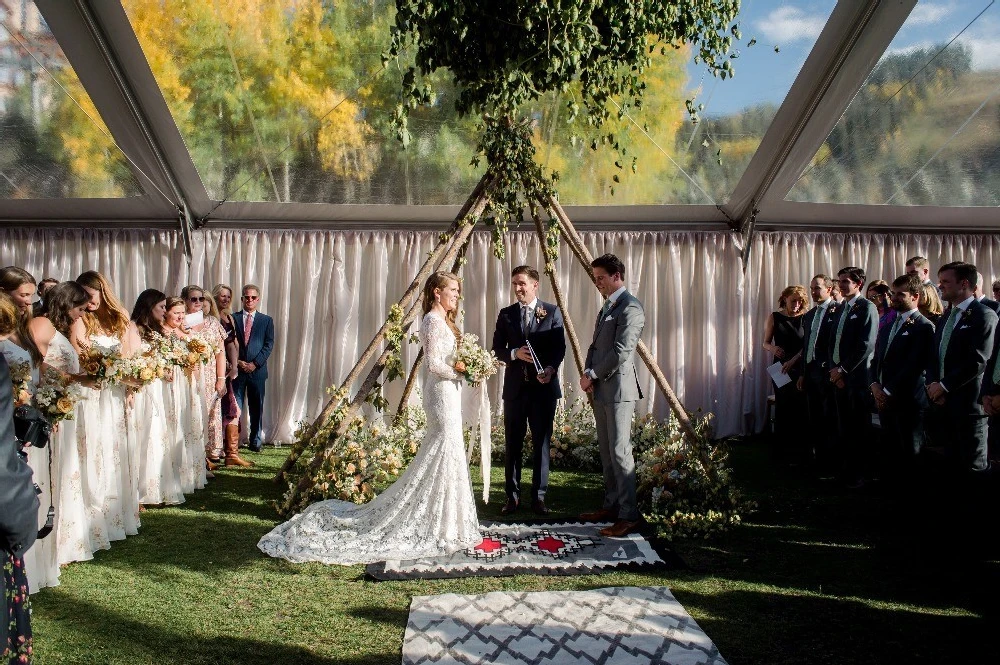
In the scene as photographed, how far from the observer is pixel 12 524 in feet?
7.57

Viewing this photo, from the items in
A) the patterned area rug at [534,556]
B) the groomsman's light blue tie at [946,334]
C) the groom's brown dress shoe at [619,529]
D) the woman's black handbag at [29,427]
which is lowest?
the patterned area rug at [534,556]

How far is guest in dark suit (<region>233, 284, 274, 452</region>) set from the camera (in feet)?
29.8

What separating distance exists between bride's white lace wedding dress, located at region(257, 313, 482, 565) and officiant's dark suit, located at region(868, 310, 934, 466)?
3979mm

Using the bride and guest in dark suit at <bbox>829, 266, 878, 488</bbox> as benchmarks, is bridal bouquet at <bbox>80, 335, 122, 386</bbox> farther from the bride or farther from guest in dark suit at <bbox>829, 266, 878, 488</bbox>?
guest in dark suit at <bbox>829, 266, 878, 488</bbox>

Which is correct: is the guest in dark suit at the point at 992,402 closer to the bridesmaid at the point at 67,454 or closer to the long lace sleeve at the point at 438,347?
the long lace sleeve at the point at 438,347

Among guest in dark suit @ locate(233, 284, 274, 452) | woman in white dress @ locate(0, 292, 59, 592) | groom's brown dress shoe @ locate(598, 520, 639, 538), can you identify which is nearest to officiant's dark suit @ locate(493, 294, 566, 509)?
groom's brown dress shoe @ locate(598, 520, 639, 538)

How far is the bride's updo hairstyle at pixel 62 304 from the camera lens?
5461mm

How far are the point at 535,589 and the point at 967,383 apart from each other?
3637mm

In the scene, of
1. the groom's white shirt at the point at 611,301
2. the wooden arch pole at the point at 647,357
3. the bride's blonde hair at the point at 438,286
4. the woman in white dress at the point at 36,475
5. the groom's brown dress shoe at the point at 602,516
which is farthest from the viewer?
the wooden arch pole at the point at 647,357

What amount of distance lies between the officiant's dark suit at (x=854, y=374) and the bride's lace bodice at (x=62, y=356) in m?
6.87

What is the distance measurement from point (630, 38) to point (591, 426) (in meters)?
5.39

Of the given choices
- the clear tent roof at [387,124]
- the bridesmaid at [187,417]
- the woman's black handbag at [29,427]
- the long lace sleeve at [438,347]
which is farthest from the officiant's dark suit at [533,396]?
the woman's black handbag at [29,427]

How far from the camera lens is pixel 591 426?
364 inches

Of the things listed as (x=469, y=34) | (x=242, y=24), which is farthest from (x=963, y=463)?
(x=242, y=24)
